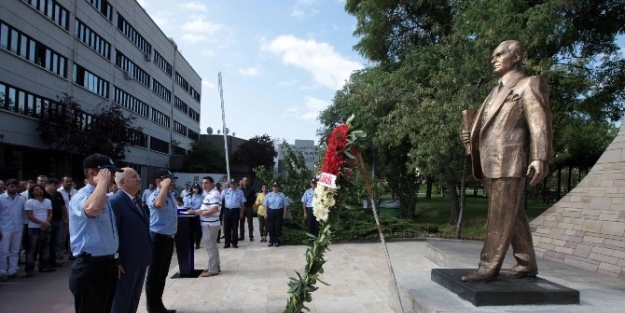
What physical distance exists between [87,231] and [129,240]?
0.79 m

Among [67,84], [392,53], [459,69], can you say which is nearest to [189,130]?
[67,84]

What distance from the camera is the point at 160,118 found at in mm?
50094

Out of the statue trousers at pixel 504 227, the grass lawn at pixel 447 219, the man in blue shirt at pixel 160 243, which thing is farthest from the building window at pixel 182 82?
the statue trousers at pixel 504 227

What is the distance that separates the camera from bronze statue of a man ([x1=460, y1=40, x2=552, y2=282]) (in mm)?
4957

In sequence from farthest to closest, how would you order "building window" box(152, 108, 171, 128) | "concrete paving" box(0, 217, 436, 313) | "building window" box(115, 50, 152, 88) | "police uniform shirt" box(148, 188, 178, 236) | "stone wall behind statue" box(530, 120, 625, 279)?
"building window" box(152, 108, 171, 128) < "building window" box(115, 50, 152, 88) < "stone wall behind statue" box(530, 120, 625, 279) < "concrete paving" box(0, 217, 436, 313) < "police uniform shirt" box(148, 188, 178, 236)

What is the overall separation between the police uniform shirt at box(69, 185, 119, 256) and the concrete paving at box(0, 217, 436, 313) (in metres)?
2.53

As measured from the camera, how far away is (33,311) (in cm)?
673

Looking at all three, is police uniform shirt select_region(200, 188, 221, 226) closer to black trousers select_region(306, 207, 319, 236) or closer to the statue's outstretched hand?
black trousers select_region(306, 207, 319, 236)

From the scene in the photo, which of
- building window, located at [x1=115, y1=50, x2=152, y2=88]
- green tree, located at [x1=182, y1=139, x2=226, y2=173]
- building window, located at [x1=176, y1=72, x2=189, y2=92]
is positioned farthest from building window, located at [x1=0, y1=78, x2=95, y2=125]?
building window, located at [x1=176, y1=72, x2=189, y2=92]

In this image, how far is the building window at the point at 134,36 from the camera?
38.0 m

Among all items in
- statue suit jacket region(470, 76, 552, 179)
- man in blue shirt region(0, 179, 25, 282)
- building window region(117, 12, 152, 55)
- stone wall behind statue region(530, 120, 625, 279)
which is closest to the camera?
statue suit jacket region(470, 76, 552, 179)

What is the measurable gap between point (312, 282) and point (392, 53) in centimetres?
1779

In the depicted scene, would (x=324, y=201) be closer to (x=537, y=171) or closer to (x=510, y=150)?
(x=510, y=150)

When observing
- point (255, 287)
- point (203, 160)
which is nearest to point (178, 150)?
point (203, 160)
